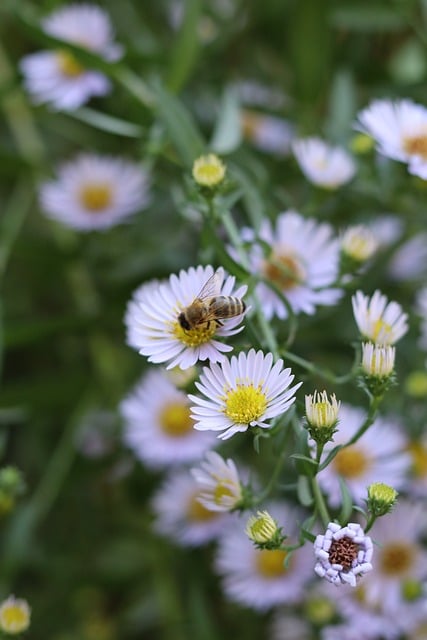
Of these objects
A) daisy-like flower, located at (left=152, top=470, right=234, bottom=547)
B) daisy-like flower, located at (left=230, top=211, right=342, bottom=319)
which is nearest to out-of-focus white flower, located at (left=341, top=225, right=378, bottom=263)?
daisy-like flower, located at (left=230, top=211, right=342, bottom=319)

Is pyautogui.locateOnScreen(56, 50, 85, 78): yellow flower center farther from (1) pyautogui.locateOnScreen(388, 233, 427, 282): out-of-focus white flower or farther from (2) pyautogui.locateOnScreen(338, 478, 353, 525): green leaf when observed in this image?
(2) pyautogui.locateOnScreen(338, 478, 353, 525): green leaf

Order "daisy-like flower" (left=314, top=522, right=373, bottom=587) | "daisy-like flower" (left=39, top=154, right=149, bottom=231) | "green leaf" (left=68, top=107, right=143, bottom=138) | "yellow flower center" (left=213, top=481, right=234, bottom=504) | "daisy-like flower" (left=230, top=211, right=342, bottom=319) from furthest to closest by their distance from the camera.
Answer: "daisy-like flower" (left=39, top=154, right=149, bottom=231) < "green leaf" (left=68, top=107, right=143, bottom=138) < "daisy-like flower" (left=230, top=211, right=342, bottom=319) < "yellow flower center" (left=213, top=481, right=234, bottom=504) < "daisy-like flower" (left=314, top=522, right=373, bottom=587)

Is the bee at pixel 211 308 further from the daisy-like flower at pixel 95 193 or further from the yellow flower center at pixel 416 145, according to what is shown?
the daisy-like flower at pixel 95 193

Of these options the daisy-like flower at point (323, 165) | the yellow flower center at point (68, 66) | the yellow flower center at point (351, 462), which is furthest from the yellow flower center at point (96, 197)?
the yellow flower center at point (351, 462)

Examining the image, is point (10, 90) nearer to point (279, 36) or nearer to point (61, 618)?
point (279, 36)

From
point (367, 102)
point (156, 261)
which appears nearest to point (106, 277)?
point (156, 261)

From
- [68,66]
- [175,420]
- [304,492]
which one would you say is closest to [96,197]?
[68,66]

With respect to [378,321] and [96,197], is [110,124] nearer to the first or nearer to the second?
[96,197]
